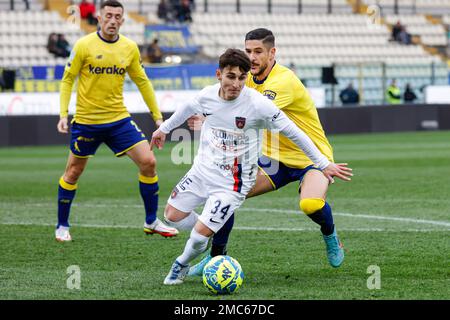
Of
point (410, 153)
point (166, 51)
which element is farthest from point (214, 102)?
point (166, 51)

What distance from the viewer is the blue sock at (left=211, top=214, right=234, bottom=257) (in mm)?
8242

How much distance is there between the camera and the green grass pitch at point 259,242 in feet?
24.1

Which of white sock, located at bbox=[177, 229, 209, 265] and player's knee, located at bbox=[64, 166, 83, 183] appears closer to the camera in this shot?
white sock, located at bbox=[177, 229, 209, 265]

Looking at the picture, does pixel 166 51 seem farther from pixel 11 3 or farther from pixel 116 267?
pixel 116 267

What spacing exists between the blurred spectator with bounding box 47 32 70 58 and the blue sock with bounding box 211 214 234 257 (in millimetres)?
22241

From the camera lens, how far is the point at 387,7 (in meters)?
41.8

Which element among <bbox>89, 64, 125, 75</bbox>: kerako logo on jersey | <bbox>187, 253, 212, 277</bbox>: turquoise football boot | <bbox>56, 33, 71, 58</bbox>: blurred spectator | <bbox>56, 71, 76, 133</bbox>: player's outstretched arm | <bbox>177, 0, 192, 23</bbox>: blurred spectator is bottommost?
<bbox>56, 33, 71, 58</bbox>: blurred spectator

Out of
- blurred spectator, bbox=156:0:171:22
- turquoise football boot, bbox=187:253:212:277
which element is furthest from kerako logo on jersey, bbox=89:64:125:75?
blurred spectator, bbox=156:0:171:22

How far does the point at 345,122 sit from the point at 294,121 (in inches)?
844

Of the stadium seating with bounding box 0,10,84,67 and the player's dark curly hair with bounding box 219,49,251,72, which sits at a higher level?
the player's dark curly hair with bounding box 219,49,251,72

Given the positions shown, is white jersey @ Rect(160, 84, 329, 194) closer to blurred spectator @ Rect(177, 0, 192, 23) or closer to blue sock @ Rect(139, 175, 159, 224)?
blue sock @ Rect(139, 175, 159, 224)

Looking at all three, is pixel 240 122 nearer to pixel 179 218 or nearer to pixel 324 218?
pixel 179 218

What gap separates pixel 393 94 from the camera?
1275 inches

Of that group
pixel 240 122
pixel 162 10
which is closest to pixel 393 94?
pixel 162 10
